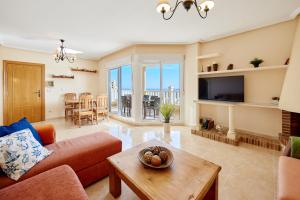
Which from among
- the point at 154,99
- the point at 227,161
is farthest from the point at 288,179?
the point at 154,99

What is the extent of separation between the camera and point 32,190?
3.63 feet

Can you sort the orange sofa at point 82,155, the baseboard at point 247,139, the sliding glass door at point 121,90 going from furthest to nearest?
the sliding glass door at point 121,90 < the baseboard at point 247,139 < the orange sofa at point 82,155

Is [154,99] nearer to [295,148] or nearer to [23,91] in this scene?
[295,148]

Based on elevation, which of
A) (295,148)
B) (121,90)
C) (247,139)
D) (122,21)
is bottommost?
(247,139)

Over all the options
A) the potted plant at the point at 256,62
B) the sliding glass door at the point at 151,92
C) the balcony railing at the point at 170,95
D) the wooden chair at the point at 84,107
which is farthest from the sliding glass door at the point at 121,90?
the potted plant at the point at 256,62

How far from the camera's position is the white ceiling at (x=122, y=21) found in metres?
2.30

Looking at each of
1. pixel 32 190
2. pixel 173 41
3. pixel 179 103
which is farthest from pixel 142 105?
pixel 32 190

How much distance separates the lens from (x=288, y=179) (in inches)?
49.0

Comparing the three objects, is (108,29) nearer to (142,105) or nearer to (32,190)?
(142,105)

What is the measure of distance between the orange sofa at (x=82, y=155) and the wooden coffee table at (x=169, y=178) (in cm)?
36

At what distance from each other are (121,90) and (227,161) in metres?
4.13

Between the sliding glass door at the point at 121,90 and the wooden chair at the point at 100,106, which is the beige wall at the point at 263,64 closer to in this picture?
the sliding glass door at the point at 121,90

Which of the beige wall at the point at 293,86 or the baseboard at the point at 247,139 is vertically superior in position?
the beige wall at the point at 293,86

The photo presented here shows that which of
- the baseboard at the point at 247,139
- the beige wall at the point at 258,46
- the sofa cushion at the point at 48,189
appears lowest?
the baseboard at the point at 247,139
